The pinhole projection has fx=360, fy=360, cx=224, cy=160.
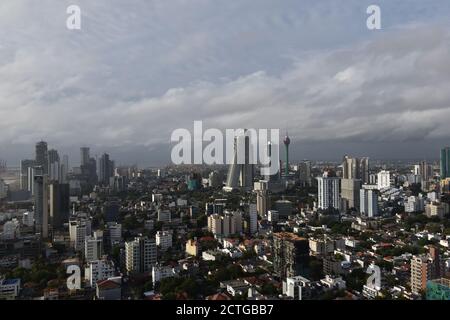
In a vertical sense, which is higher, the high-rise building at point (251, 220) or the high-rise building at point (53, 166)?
the high-rise building at point (53, 166)

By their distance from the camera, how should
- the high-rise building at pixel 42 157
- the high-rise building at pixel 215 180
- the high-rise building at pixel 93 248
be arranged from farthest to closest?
the high-rise building at pixel 215 180, the high-rise building at pixel 93 248, the high-rise building at pixel 42 157

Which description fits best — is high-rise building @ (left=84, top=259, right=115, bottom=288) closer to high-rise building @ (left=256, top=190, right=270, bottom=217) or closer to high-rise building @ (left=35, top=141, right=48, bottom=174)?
high-rise building @ (left=35, top=141, right=48, bottom=174)

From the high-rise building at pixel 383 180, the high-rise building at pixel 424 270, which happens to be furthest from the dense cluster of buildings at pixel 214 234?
the high-rise building at pixel 383 180

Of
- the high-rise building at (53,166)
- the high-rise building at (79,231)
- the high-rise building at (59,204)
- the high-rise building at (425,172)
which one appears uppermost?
the high-rise building at (53,166)

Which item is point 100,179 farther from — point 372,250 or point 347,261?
point 372,250

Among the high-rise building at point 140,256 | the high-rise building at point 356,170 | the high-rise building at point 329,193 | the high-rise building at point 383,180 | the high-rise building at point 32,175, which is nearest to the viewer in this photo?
the high-rise building at point 140,256

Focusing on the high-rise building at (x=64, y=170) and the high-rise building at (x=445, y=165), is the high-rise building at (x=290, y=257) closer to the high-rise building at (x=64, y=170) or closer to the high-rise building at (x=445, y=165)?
the high-rise building at (x=64, y=170)

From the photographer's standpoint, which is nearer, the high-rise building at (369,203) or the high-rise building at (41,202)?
the high-rise building at (41,202)
